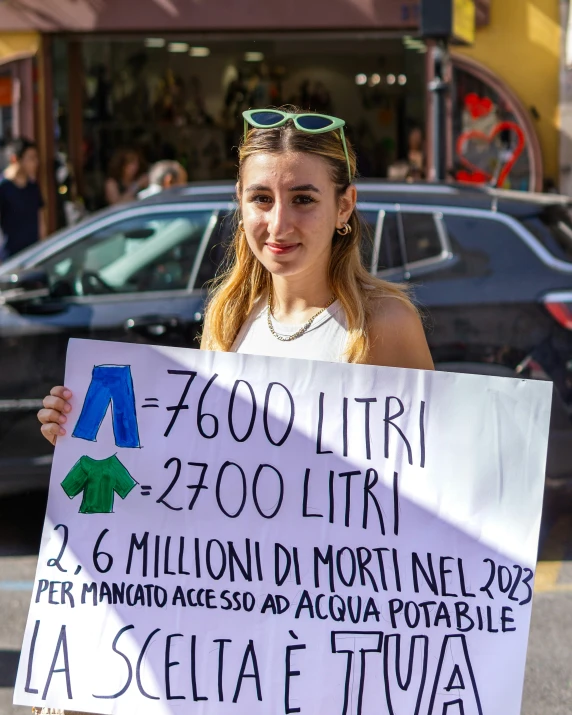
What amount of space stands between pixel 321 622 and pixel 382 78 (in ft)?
41.9

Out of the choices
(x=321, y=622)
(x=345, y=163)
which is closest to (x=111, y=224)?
(x=345, y=163)

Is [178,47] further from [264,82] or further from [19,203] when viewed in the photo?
Result: [19,203]

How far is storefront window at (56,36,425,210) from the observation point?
561 inches

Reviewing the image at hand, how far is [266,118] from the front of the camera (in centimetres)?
267

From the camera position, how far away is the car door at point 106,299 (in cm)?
610

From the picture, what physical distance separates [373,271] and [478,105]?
7546mm

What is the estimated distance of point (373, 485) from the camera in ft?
8.16

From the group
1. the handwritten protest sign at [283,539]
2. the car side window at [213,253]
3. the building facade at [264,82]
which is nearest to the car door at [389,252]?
the car side window at [213,253]

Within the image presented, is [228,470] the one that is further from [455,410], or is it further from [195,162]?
[195,162]

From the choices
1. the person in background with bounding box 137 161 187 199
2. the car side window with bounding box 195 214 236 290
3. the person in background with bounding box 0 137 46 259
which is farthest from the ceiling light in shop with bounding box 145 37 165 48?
the car side window with bounding box 195 214 236 290

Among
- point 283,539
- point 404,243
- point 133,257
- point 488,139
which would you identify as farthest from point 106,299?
point 488,139

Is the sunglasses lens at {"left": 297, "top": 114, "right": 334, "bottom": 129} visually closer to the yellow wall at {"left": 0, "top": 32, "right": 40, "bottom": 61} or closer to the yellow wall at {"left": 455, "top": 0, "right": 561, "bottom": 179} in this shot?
the yellow wall at {"left": 455, "top": 0, "right": 561, "bottom": 179}

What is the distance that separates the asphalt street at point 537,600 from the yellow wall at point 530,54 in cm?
745

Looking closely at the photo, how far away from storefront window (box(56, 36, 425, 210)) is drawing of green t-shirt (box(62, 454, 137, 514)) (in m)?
11.7
